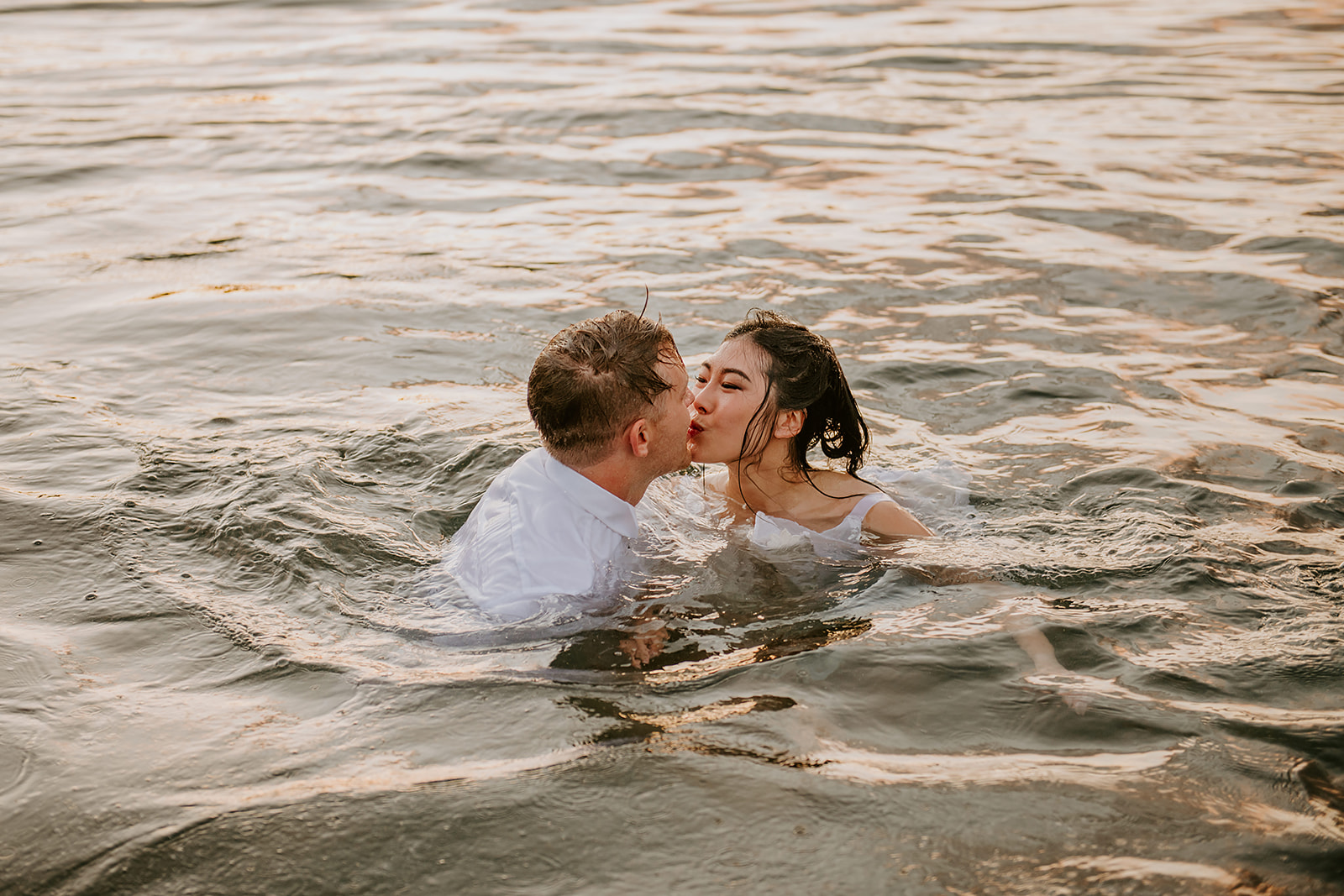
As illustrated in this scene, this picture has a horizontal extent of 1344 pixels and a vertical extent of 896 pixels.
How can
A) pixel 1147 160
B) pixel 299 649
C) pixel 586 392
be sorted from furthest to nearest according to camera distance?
pixel 1147 160, pixel 586 392, pixel 299 649

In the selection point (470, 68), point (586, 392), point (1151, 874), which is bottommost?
point (1151, 874)

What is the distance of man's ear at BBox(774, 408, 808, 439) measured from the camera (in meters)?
5.61

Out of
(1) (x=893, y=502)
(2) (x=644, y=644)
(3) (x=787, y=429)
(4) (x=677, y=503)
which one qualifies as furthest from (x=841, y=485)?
(2) (x=644, y=644)

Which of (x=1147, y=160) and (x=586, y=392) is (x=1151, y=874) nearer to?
(x=586, y=392)

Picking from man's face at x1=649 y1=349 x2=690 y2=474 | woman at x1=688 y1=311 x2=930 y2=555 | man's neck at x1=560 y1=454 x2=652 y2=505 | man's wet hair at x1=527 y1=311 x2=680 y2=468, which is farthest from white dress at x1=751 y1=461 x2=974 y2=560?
man's wet hair at x1=527 y1=311 x2=680 y2=468

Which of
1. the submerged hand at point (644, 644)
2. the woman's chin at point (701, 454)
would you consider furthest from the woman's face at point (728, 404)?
the submerged hand at point (644, 644)

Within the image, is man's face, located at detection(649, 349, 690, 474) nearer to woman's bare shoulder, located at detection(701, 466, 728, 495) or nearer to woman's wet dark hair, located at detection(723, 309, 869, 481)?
woman's wet dark hair, located at detection(723, 309, 869, 481)

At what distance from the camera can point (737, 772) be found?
366 cm

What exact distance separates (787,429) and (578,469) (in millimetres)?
1208

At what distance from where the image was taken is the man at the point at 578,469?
4.66m

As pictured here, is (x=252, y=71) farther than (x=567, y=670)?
Yes

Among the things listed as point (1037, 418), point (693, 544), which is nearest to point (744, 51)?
point (1037, 418)

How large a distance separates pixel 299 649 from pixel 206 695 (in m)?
0.41

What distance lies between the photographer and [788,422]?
18.4 feet
